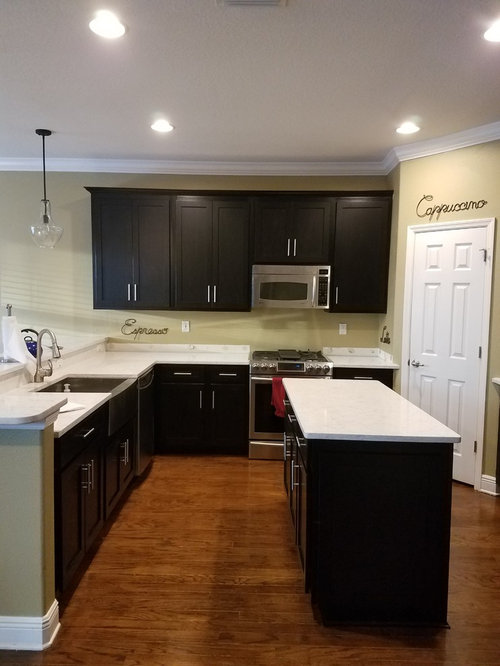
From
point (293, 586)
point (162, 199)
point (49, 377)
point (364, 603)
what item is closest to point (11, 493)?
point (49, 377)

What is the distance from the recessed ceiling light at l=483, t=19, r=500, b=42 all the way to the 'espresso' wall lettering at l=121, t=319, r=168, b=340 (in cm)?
348

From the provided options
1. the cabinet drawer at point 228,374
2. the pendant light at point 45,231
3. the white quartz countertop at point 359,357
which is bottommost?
the cabinet drawer at point 228,374

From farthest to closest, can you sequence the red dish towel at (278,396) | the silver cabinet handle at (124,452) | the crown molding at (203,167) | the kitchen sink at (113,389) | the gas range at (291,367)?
the crown molding at (203,167) < the gas range at (291,367) < the red dish towel at (278,396) < the silver cabinet handle at (124,452) < the kitchen sink at (113,389)

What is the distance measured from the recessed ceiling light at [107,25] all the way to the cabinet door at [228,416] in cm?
271

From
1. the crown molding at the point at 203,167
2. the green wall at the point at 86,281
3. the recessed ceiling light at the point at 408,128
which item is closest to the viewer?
the recessed ceiling light at the point at 408,128

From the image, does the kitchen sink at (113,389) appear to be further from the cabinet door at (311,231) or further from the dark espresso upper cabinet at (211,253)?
the cabinet door at (311,231)

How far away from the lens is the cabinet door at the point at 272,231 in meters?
3.98

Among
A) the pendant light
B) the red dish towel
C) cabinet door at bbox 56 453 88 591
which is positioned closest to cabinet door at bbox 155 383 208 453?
the red dish towel

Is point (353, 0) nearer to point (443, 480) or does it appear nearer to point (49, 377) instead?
point (443, 480)

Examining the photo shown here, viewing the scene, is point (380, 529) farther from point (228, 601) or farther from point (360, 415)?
point (228, 601)

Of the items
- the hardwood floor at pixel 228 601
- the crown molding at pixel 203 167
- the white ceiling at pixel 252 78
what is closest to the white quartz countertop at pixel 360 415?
the hardwood floor at pixel 228 601

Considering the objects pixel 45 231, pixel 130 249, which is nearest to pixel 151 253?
pixel 130 249

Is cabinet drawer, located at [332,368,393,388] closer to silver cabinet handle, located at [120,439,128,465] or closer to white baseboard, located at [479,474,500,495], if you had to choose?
white baseboard, located at [479,474,500,495]

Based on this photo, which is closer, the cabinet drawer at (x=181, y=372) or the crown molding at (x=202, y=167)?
the cabinet drawer at (x=181, y=372)
